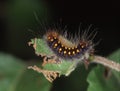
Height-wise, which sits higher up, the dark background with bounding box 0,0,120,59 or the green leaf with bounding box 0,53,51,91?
the dark background with bounding box 0,0,120,59

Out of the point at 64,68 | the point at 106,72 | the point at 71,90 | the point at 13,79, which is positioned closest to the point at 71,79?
the point at 71,90

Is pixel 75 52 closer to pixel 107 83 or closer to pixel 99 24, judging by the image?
pixel 107 83

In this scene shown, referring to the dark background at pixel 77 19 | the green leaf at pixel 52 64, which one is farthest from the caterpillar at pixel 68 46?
the dark background at pixel 77 19

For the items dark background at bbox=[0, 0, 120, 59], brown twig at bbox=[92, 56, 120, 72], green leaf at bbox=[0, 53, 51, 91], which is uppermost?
dark background at bbox=[0, 0, 120, 59]

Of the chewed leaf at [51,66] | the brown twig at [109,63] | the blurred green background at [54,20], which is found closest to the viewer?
the brown twig at [109,63]

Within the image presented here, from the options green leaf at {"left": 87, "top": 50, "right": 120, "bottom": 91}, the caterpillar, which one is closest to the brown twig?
the caterpillar

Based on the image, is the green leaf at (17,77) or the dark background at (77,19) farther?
the dark background at (77,19)

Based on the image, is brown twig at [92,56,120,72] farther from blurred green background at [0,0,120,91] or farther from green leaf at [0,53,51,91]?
blurred green background at [0,0,120,91]

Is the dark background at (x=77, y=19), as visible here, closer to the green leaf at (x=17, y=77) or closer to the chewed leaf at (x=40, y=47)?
the green leaf at (x=17, y=77)
